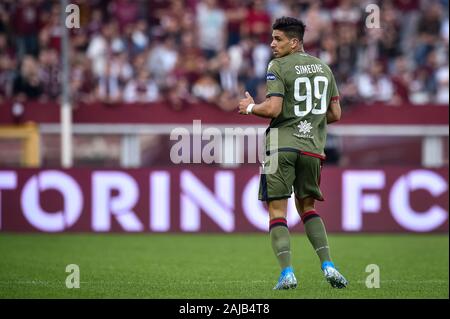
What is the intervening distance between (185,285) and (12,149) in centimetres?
888

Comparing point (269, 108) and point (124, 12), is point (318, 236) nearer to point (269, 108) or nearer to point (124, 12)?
point (269, 108)

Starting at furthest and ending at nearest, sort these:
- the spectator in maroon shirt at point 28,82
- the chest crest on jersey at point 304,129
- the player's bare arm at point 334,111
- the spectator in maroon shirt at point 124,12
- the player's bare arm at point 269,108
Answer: the spectator in maroon shirt at point 124,12 < the spectator in maroon shirt at point 28,82 < the player's bare arm at point 334,111 < the chest crest on jersey at point 304,129 < the player's bare arm at point 269,108

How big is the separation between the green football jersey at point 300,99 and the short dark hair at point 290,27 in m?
0.17

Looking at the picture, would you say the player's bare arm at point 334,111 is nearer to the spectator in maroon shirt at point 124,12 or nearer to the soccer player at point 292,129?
the soccer player at point 292,129

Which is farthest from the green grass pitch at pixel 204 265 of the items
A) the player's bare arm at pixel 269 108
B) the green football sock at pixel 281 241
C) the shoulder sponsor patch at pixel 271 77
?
the shoulder sponsor patch at pixel 271 77

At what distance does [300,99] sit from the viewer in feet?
29.5

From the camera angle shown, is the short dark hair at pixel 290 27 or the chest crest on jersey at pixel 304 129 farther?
the chest crest on jersey at pixel 304 129

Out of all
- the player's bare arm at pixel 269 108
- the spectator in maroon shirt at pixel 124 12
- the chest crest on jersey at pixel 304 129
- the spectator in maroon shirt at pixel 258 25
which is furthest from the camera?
the spectator in maroon shirt at pixel 124 12

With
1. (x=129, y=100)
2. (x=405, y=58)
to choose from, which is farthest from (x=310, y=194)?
(x=405, y=58)

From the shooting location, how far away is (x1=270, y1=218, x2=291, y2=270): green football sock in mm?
8906

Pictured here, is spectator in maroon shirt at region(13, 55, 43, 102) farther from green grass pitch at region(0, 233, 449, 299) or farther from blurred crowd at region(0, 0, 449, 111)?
green grass pitch at region(0, 233, 449, 299)

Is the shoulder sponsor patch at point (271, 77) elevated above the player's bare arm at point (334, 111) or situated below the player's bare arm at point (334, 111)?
above

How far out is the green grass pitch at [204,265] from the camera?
29.4ft

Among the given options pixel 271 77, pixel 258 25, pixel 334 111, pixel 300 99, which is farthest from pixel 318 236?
pixel 258 25
